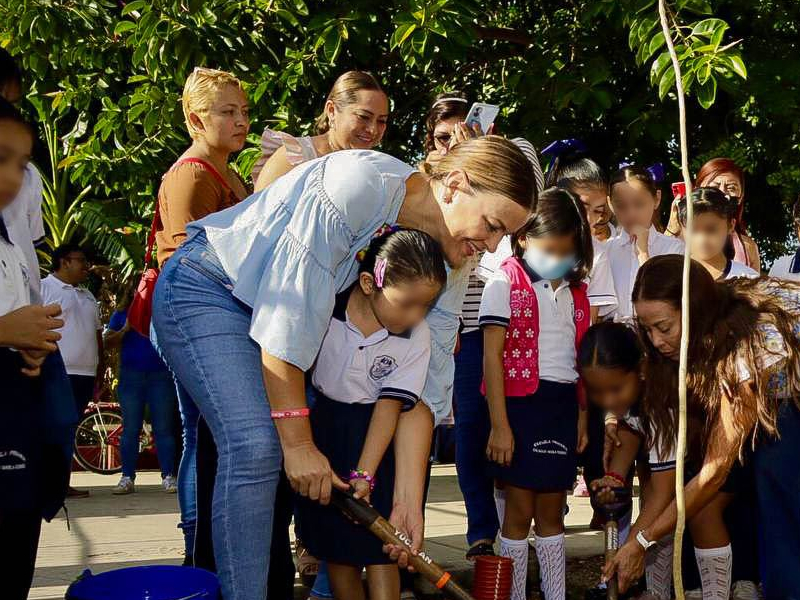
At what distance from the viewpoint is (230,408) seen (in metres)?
2.71

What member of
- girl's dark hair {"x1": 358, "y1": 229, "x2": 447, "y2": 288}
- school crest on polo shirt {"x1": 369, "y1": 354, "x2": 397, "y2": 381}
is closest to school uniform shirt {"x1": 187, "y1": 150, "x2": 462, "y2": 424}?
girl's dark hair {"x1": 358, "y1": 229, "x2": 447, "y2": 288}

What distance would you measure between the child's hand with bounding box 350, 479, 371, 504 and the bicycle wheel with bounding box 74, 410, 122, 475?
20.0 ft

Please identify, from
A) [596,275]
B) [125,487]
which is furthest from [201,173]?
[125,487]

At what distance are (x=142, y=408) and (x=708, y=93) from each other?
13.2ft

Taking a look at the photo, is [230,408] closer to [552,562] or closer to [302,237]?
[302,237]

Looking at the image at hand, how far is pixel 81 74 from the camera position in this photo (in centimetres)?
732

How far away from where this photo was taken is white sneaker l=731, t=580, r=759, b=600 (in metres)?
4.16

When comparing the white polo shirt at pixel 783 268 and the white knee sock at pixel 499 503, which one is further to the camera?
the white polo shirt at pixel 783 268

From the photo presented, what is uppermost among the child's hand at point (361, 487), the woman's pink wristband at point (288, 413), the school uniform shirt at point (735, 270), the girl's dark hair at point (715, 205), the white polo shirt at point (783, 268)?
the girl's dark hair at point (715, 205)

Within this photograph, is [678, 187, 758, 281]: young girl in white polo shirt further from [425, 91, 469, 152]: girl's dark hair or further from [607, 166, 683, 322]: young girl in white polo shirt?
[425, 91, 469, 152]: girl's dark hair

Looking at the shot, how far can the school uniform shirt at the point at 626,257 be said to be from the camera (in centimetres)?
473

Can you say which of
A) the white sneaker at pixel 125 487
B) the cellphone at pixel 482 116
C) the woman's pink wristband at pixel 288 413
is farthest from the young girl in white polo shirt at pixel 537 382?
the white sneaker at pixel 125 487

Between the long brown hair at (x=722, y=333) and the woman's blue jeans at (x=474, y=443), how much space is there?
0.94 meters

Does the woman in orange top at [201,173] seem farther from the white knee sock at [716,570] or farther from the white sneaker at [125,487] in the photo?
the white sneaker at [125,487]
